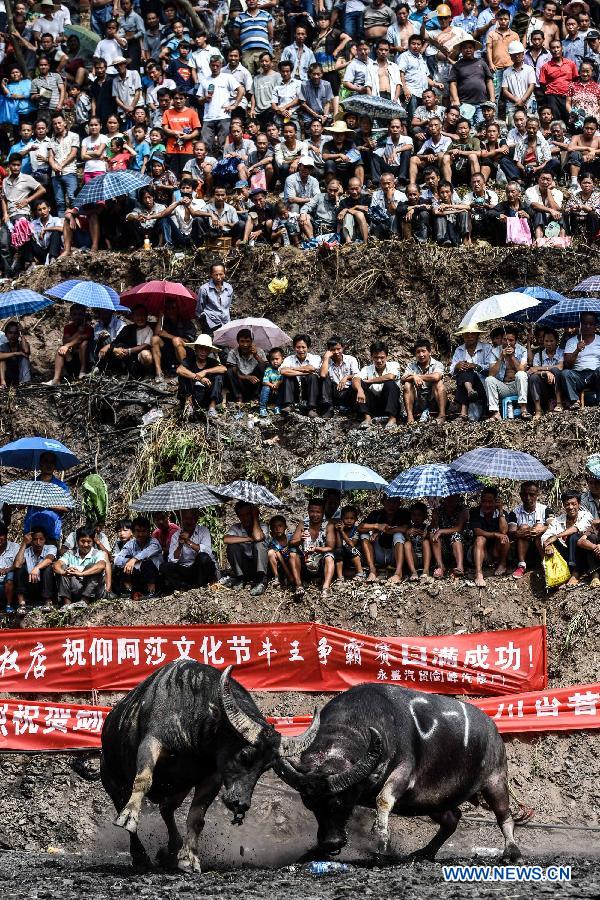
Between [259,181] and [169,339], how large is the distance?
150 inches

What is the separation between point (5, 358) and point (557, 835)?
44.4ft

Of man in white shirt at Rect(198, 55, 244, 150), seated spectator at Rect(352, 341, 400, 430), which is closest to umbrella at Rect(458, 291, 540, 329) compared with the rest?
seated spectator at Rect(352, 341, 400, 430)

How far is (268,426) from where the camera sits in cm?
2681

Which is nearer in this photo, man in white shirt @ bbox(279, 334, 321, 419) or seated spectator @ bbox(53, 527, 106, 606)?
seated spectator @ bbox(53, 527, 106, 606)

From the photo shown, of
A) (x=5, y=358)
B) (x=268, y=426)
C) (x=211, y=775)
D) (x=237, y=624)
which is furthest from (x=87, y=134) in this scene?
(x=211, y=775)

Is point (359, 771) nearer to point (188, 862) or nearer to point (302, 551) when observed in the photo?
point (188, 862)

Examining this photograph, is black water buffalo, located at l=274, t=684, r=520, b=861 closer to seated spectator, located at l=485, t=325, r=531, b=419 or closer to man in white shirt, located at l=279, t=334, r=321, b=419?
seated spectator, located at l=485, t=325, r=531, b=419

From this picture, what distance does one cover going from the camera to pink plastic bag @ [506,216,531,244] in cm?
Result: 2878

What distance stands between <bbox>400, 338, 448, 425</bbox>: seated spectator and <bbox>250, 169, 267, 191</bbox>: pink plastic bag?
5.22 metres

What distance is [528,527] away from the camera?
23078mm

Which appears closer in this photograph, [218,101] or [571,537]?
[571,537]

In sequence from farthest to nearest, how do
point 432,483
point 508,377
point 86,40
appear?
point 86,40 < point 508,377 < point 432,483

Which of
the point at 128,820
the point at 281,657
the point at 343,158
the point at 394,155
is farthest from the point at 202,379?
the point at 128,820

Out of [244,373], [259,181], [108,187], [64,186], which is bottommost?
[244,373]
